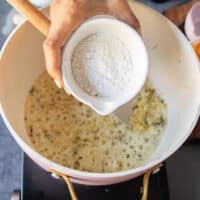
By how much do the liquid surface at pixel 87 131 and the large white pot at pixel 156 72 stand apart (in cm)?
2

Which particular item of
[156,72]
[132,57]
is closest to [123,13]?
[132,57]

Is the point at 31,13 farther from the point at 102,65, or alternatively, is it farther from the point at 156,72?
the point at 156,72

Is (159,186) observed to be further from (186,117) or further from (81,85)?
(81,85)

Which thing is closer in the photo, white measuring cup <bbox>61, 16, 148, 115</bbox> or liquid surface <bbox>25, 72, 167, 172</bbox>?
white measuring cup <bbox>61, 16, 148, 115</bbox>

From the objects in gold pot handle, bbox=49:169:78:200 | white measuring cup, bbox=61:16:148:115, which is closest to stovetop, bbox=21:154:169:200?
gold pot handle, bbox=49:169:78:200

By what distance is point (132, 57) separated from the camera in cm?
A: 71

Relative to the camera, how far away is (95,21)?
2.24 ft

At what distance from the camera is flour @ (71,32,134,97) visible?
27.1 inches

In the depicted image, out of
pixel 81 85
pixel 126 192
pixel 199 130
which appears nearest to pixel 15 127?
pixel 81 85

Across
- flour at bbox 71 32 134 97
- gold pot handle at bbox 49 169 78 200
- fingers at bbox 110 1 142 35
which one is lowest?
gold pot handle at bbox 49 169 78 200

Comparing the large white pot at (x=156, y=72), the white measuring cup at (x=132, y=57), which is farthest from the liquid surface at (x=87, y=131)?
the white measuring cup at (x=132, y=57)

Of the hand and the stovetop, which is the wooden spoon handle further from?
the stovetop

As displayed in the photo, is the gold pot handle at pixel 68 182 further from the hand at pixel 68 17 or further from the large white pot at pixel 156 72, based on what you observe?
the hand at pixel 68 17

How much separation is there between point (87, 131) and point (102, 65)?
16cm
